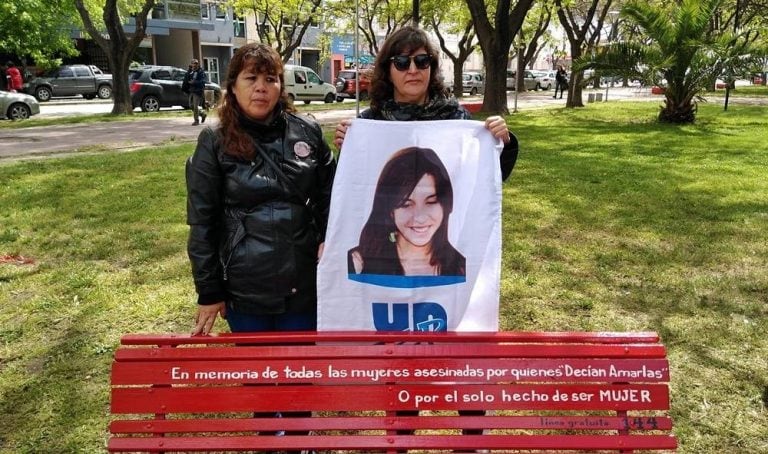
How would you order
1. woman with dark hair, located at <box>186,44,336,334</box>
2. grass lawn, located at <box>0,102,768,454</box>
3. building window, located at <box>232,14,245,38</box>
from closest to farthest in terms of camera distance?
woman with dark hair, located at <box>186,44,336,334</box> < grass lawn, located at <box>0,102,768,454</box> < building window, located at <box>232,14,245,38</box>

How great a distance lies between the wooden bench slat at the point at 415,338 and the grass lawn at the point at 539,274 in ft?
3.06

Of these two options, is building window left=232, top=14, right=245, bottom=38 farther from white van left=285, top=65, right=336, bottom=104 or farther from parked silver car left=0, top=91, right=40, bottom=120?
parked silver car left=0, top=91, right=40, bottom=120

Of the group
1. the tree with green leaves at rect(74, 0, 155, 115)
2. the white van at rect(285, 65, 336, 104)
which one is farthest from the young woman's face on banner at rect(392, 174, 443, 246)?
the white van at rect(285, 65, 336, 104)

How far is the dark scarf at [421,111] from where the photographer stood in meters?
2.67

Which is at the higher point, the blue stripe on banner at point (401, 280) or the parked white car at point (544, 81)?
the parked white car at point (544, 81)

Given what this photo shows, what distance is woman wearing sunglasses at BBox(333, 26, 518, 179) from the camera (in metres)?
2.58

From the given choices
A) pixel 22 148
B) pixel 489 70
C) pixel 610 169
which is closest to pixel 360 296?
pixel 610 169

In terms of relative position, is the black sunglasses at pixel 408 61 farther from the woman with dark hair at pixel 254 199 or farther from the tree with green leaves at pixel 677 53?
the tree with green leaves at pixel 677 53

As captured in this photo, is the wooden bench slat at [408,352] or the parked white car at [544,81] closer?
the wooden bench slat at [408,352]

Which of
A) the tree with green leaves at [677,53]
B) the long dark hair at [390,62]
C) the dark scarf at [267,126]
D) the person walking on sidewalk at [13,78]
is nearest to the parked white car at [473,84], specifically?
the tree with green leaves at [677,53]

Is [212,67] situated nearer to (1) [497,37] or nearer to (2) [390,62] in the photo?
(1) [497,37]

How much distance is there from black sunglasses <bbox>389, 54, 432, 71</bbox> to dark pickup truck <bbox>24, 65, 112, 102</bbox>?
3030cm

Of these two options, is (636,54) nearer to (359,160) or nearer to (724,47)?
(724,47)

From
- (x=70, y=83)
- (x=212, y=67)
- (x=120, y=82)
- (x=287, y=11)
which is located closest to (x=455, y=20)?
(x=287, y=11)
